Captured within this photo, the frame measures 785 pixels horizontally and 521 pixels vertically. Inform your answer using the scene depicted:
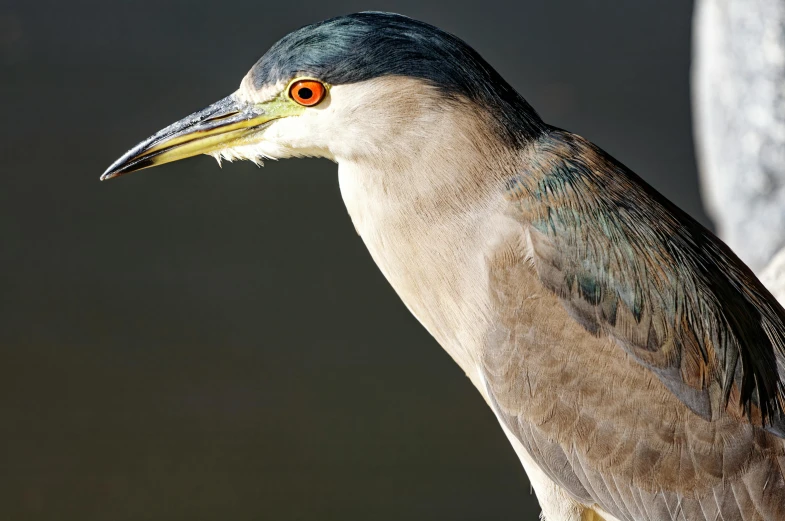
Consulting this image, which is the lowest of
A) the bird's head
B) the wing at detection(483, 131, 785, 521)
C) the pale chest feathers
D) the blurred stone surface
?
the wing at detection(483, 131, 785, 521)

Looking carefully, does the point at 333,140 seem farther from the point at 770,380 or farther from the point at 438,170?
the point at 770,380

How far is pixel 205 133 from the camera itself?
195 centimetres

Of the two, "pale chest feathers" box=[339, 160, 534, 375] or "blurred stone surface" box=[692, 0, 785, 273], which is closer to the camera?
"pale chest feathers" box=[339, 160, 534, 375]

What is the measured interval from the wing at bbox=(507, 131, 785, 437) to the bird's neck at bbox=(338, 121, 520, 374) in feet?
0.22

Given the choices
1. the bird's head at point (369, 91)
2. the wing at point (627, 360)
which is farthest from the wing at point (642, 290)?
the bird's head at point (369, 91)

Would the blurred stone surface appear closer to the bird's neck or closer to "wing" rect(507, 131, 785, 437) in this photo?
"wing" rect(507, 131, 785, 437)

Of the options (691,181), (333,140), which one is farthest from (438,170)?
(691,181)

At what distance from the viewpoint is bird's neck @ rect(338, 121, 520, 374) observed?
184 centimetres

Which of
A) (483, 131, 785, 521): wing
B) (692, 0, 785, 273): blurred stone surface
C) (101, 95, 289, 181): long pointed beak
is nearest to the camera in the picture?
(483, 131, 785, 521): wing

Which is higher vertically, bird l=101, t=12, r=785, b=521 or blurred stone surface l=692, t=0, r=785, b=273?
Answer: blurred stone surface l=692, t=0, r=785, b=273

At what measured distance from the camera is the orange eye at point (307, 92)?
5.91 feet

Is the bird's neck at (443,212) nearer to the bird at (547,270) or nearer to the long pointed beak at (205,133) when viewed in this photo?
the bird at (547,270)

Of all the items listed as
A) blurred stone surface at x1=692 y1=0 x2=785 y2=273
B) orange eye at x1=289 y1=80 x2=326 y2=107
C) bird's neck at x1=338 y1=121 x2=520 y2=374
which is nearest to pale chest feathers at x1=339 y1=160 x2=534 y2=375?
bird's neck at x1=338 y1=121 x2=520 y2=374

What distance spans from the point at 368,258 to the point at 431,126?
2.51 metres
